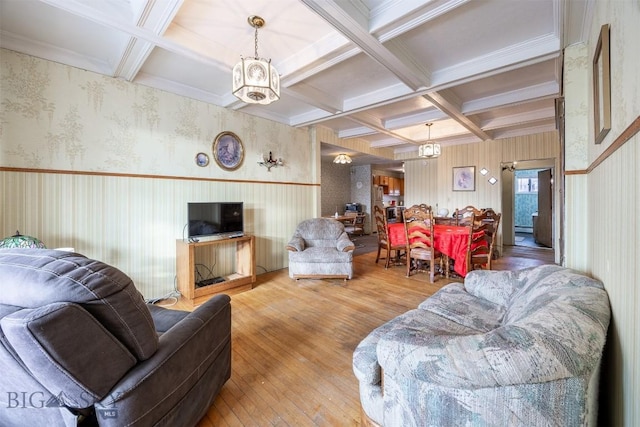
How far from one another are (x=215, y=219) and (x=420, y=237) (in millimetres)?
3026

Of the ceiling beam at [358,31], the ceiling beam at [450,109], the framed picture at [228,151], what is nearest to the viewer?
the ceiling beam at [358,31]

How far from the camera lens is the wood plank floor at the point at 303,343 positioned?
1.54m

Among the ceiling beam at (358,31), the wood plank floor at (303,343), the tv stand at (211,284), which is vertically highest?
the ceiling beam at (358,31)

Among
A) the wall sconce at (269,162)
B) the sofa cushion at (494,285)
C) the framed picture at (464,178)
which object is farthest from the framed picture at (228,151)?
the framed picture at (464,178)

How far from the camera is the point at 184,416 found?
125 cm

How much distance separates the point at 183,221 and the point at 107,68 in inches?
74.4

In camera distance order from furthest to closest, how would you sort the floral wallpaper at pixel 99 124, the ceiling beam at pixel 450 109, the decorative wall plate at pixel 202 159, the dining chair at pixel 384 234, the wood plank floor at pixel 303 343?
1. the dining chair at pixel 384 234
2. the decorative wall plate at pixel 202 159
3. the ceiling beam at pixel 450 109
4. the floral wallpaper at pixel 99 124
5. the wood plank floor at pixel 303 343

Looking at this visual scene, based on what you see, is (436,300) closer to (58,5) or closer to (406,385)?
(406,385)

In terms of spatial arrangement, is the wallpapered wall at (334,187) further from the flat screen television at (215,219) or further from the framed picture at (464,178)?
the flat screen television at (215,219)

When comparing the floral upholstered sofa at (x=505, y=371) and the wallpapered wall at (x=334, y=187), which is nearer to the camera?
the floral upholstered sofa at (x=505, y=371)

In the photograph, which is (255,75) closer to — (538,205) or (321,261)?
(321,261)

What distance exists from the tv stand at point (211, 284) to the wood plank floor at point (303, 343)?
16 centimetres

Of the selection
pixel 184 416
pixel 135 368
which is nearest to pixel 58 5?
pixel 135 368

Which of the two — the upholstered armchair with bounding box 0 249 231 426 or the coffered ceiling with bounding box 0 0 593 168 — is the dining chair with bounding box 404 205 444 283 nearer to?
the coffered ceiling with bounding box 0 0 593 168
